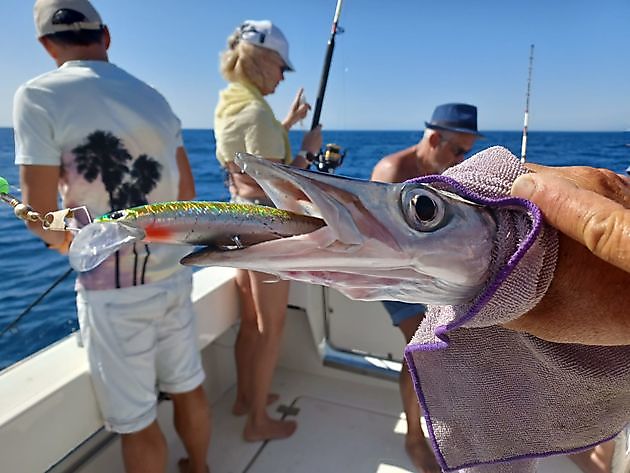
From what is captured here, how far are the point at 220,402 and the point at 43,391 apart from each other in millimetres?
1256

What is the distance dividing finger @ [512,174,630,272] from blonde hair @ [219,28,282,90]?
172 centimetres

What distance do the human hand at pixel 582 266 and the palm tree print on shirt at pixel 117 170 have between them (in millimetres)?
1209

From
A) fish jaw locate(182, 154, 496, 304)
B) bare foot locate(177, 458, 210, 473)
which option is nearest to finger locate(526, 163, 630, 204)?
fish jaw locate(182, 154, 496, 304)

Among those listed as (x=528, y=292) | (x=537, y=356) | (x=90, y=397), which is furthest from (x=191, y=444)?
(x=528, y=292)

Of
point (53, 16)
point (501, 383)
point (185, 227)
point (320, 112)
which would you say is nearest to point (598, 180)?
point (501, 383)

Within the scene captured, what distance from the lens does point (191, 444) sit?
2.00 meters

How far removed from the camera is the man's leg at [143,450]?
1.73 m

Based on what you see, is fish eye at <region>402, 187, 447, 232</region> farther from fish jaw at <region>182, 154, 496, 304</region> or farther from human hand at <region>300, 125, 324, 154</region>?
human hand at <region>300, 125, 324, 154</region>

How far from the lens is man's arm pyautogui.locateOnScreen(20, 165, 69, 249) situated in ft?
4.62

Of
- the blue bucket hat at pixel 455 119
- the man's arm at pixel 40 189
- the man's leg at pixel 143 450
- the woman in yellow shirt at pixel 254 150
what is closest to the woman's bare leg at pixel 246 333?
the woman in yellow shirt at pixel 254 150

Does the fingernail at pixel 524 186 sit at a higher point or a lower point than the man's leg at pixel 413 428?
higher

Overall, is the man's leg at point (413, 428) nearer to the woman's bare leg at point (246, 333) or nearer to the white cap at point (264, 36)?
the woman's bare leg at point (246, 333)

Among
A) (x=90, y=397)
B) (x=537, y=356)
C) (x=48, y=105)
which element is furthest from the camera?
(x=90, y=397)

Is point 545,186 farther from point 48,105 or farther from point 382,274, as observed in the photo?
point 48,105
